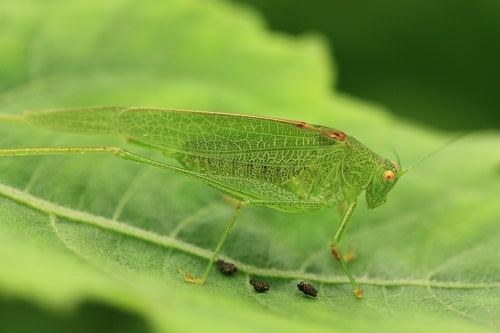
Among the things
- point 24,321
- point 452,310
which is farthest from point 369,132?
point 24,321

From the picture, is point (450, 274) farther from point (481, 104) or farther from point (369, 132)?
point (481, 104)

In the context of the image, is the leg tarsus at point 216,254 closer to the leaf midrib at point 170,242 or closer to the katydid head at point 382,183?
the leaf midrib at point 170,242

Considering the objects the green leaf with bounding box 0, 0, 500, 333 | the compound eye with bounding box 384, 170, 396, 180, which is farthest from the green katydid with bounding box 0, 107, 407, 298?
the green leaf with bounding box 0, 0, 500, 333

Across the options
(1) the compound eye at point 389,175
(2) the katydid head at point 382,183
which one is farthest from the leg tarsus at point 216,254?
(1) the compound eye at point 389,175

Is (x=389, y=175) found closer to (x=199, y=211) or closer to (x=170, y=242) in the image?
(x=199, y=211)

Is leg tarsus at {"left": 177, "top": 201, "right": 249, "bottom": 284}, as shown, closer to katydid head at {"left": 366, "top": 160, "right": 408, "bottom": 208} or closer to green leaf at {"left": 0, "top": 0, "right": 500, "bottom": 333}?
green leaf at {"left": 0, "top": 0, "right": 500, "bottom": 333}
